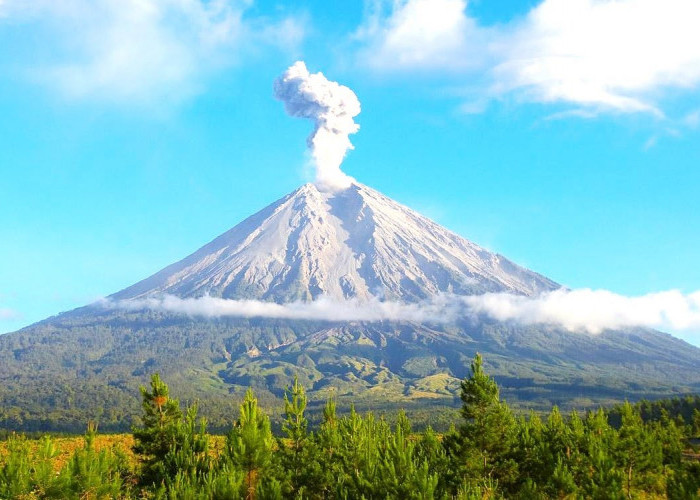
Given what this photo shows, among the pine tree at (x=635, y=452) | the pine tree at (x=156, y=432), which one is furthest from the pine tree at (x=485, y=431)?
the pine tree at (x=156, y=432)

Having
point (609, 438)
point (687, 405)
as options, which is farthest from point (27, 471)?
point (687, 405)

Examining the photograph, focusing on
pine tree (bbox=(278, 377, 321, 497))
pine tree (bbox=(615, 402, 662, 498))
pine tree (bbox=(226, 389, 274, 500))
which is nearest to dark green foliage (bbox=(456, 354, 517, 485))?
pine tree (bbox=(615, 402, 662, 498))

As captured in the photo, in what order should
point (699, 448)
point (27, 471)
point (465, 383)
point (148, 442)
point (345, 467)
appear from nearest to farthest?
point (27, 471) → point (345, 467) → point (148, 442) → point (465, 383) → point (699, 448)

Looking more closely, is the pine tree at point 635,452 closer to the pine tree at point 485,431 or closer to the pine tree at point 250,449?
the pine tree at point 485,431

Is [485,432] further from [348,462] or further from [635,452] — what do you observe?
[635,452]

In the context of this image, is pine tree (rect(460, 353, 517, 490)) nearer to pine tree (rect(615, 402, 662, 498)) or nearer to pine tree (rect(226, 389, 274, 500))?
pine tree (rect(615, 402, 662, 498))

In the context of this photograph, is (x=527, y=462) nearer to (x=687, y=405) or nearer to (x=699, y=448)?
(x=699, y=448)
